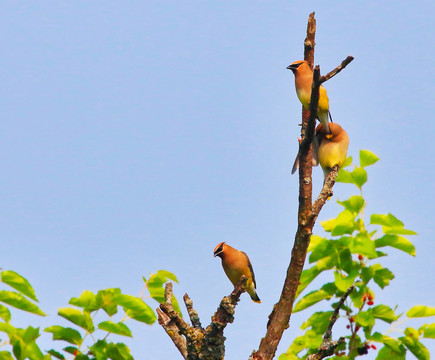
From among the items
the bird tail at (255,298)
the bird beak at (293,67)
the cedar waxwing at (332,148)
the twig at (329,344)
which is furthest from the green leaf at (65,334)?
the bird tail at (255,298)

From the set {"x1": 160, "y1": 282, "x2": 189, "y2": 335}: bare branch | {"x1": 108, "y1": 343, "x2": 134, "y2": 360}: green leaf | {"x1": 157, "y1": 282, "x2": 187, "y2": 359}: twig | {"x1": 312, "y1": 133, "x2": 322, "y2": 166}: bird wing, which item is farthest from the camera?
{"x1": 312, "y1": 133, "x2": 322, "y2": 166}: bird wing

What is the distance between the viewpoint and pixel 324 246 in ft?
12.6

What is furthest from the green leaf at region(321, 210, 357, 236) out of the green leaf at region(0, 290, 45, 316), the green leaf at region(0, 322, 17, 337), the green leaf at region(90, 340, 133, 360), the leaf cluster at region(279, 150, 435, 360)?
the green leaf at region(0, 322, 17, 337)

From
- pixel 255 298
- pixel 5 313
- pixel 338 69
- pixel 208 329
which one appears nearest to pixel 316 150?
pixel 338 69

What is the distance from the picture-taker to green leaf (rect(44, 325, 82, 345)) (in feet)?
10.4

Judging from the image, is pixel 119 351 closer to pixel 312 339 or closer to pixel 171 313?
pixel 171 313

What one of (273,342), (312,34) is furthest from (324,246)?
(312,34)

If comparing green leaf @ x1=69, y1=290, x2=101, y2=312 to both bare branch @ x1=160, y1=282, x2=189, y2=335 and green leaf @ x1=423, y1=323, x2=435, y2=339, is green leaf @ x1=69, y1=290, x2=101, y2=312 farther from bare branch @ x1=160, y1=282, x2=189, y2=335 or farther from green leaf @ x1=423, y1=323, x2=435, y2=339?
green leaf @ x1=423, y1=323, x2=435, y2=339

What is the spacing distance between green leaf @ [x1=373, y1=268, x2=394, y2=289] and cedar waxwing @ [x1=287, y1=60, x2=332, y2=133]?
1.83 meters

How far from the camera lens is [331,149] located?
5.48 m

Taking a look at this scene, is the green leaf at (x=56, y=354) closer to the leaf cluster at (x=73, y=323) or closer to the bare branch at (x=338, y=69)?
the leaf cluster at (x=73, y=323)

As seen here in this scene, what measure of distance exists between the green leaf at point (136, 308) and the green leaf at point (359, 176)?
1723 mm

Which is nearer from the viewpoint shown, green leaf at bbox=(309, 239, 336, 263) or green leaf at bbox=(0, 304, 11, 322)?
green leaf at bbox=(0, 304, 11, 322)

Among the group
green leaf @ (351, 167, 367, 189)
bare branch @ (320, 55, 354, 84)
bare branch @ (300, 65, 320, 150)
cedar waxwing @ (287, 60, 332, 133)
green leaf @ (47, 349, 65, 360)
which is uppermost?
cedar waxwing @ (287, 60, 332, 133)
